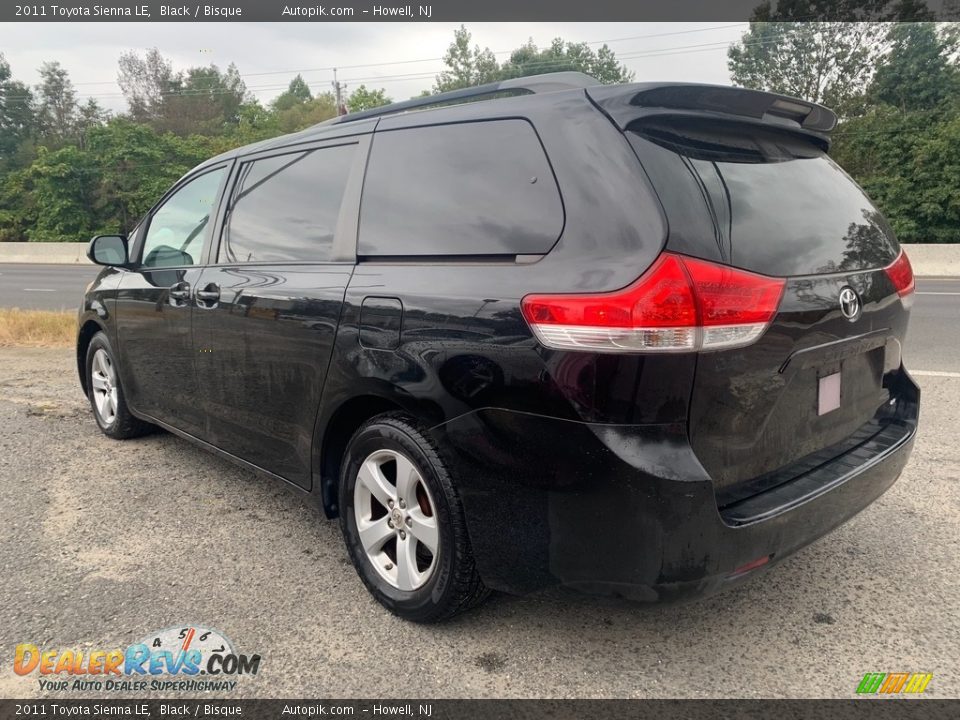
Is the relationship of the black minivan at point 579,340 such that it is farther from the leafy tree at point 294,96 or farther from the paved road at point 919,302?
the leafy tree at point 294,96

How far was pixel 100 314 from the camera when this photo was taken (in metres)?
4.61

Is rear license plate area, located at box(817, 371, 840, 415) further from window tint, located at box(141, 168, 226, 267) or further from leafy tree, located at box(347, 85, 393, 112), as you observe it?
leafy tree, located at box(347, 85, 393, 112)

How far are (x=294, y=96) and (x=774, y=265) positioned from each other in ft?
307

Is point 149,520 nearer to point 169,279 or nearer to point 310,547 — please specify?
point 310,547

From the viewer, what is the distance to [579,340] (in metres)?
1.98

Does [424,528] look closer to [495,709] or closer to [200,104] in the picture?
[495,709]

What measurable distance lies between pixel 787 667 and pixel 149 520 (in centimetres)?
289

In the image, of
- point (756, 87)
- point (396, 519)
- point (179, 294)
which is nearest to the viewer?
point (396, 519)

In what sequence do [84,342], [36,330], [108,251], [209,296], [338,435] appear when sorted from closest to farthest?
[338,435], [209,296], [108,251], [84,342], [36,330]

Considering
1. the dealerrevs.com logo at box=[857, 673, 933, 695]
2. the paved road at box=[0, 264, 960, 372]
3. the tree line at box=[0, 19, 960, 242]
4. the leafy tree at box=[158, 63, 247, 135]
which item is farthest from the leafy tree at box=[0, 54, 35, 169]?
the dealerrevs.com logo at box=[857, 673, 933, 695]

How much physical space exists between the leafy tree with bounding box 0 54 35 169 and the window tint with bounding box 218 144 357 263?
69.5 m

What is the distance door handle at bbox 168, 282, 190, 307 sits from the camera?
143 inches

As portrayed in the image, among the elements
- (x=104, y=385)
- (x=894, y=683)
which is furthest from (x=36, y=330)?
(x=894, y=683)

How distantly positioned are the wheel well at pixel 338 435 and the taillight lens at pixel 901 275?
6.31 ft
